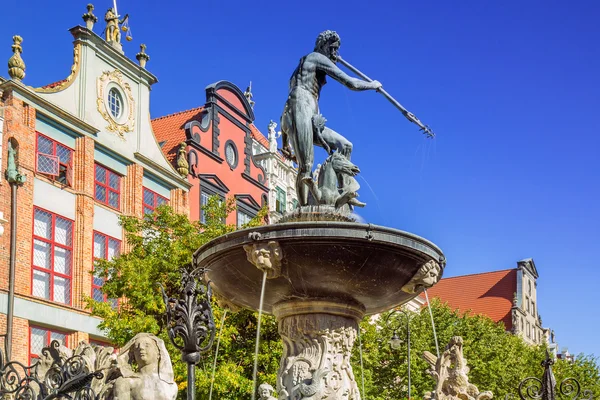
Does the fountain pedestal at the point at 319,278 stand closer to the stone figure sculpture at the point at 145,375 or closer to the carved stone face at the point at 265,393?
the carved stone face at the point at 265,393

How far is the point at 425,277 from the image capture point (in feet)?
30.9

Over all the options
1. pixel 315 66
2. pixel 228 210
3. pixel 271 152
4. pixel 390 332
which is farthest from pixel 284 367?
pixel 271 152

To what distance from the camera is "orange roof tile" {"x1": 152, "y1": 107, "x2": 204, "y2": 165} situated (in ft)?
113

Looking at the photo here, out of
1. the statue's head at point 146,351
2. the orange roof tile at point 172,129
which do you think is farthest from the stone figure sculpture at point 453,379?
the orange roof tile at point 172,129

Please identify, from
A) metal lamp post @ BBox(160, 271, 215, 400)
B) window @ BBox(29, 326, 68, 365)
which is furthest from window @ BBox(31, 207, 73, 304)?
metal lamp post @ BBox(160, 271, 215, 400)

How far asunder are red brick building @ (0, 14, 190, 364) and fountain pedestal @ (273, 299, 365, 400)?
44.8ft

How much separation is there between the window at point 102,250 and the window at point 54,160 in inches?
82.9

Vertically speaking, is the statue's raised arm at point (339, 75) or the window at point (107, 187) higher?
the window at point (107, 187)

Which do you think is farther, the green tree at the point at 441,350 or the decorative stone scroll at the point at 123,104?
the green tree at the point at 441,350

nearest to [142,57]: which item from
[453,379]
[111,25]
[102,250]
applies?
[111,25]

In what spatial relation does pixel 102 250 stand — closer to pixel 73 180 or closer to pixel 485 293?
pixel 73 180

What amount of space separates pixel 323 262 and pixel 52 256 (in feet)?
59.8

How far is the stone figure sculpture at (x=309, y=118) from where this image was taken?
9766 mm

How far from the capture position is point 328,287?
9.32 m
